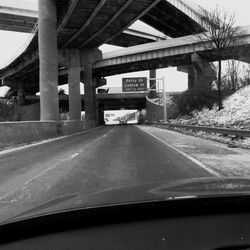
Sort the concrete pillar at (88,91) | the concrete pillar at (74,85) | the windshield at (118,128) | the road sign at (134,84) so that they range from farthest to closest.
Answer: the road sign at (134,84)
the concrete pillar at (88,91)
the concrete pillar at (74,85)
the windshield at (118,128)

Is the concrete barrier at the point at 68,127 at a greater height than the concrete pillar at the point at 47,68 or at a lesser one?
lesser

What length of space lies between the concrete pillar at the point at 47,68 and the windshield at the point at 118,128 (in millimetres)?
89

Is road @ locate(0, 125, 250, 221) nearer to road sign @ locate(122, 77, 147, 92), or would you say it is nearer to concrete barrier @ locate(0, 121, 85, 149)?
concrete barrier @ locate(0, 121, 85, 149)

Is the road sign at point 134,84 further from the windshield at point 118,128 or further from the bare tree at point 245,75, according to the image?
the bare tree at point 245,75

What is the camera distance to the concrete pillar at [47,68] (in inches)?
1369

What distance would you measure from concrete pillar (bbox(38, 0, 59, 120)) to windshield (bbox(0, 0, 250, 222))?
9cm

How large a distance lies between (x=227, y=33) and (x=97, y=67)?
3008cm

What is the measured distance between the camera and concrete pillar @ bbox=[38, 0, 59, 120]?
34.8 meters

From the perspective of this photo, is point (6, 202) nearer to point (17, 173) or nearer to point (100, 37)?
point (17, 173)

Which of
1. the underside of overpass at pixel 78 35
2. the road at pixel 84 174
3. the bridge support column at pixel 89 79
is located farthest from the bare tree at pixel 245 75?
the road at pixel 84 174

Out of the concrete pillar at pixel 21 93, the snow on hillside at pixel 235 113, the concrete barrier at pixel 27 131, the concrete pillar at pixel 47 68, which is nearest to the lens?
the concrete barrier at pixel 27 131

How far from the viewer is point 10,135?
20.5m

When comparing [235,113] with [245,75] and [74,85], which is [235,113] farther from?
[74,85]

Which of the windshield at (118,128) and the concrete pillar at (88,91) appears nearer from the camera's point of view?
the windshield at (118,128)
